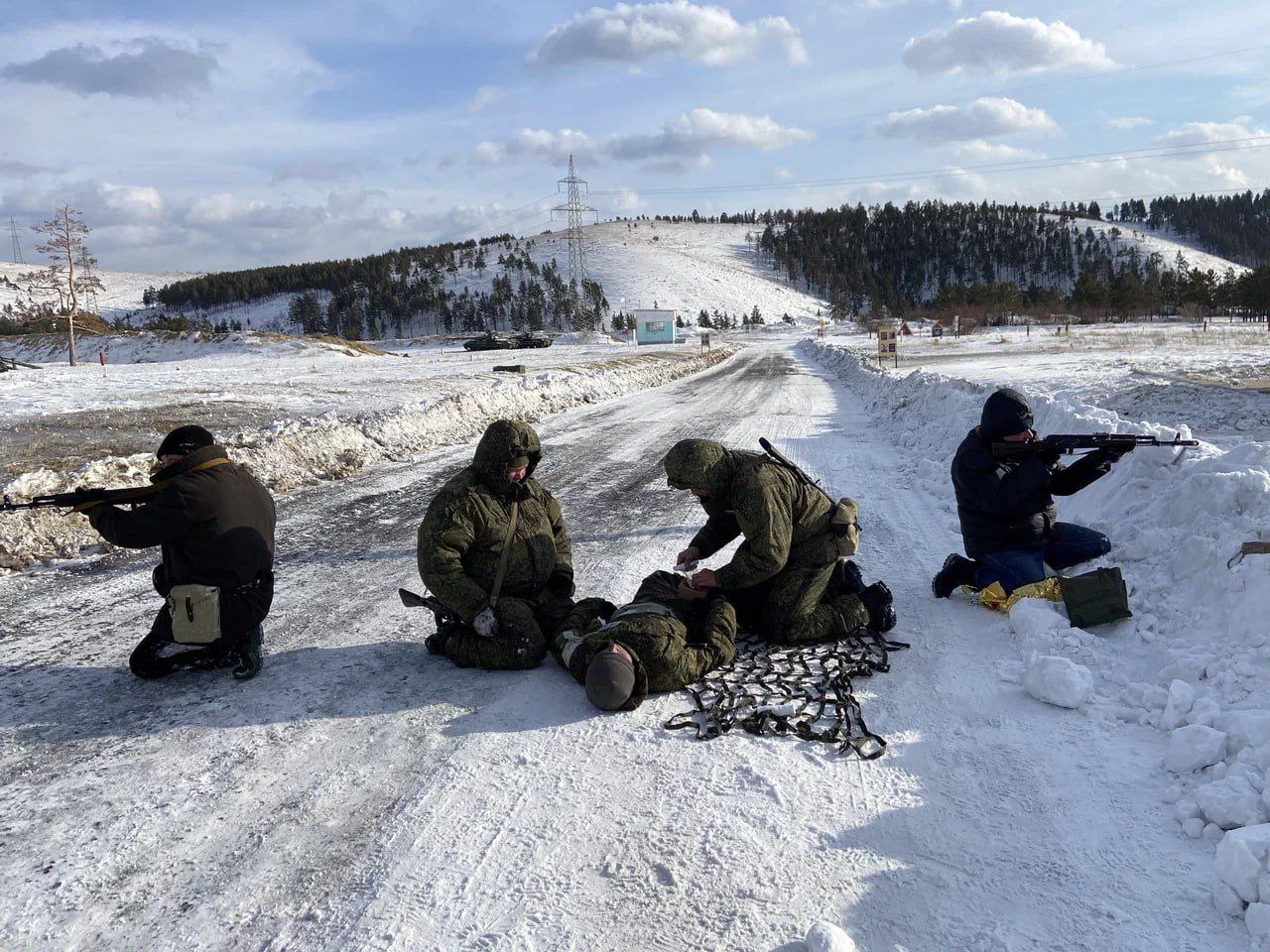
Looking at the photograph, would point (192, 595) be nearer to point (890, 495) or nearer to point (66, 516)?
point (66, 516)

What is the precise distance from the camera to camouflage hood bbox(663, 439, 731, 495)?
4148 mm

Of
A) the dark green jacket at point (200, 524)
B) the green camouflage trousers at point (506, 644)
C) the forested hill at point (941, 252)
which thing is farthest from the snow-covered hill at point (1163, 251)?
the dark green jacket at point (200, 524)

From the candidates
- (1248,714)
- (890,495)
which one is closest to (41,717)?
(1248,714)

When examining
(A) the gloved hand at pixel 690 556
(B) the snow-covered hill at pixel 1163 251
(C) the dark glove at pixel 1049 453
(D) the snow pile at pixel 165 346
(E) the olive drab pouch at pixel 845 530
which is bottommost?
(A) the gloved hand at pixel 690 556

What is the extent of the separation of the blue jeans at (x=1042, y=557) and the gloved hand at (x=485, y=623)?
3.22 meters

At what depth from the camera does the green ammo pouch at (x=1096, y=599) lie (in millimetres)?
4305

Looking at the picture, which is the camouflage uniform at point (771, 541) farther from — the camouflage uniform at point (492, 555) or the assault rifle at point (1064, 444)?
the assault rifle at point (1064, 444)

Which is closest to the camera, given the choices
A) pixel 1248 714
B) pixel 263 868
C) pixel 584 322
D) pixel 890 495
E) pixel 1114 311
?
pixel 263 868

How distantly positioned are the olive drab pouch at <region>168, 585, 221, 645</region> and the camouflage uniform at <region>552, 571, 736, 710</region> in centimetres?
182

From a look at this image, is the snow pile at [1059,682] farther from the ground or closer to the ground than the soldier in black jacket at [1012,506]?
closer to the ground

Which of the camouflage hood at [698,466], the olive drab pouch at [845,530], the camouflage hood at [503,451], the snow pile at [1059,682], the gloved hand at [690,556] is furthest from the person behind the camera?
the gloved hand at [690,556]

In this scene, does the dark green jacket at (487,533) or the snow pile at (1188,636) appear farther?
the dark green jacket at (487,533)

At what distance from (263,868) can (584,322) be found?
316 ft

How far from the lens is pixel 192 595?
4.05 m
